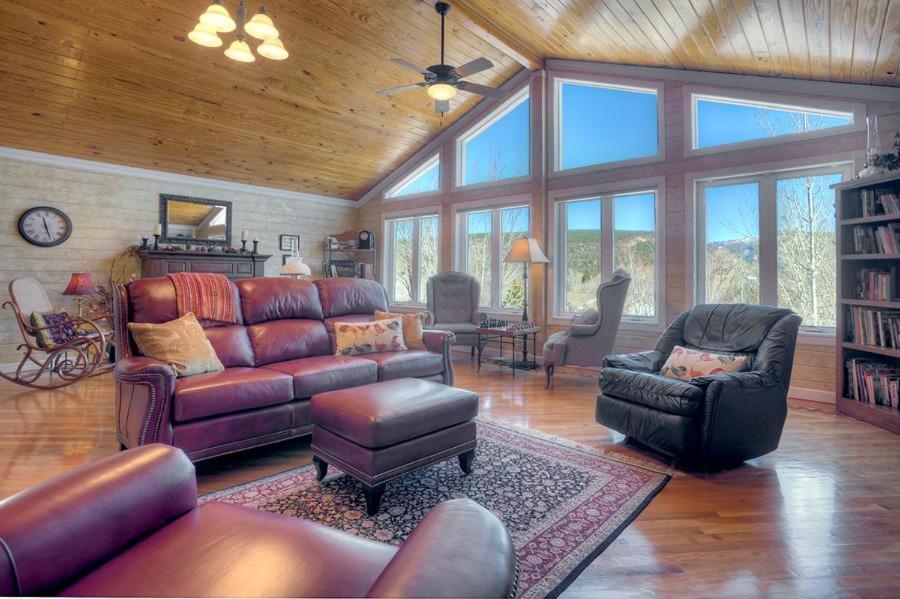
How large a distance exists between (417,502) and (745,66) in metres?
4.68

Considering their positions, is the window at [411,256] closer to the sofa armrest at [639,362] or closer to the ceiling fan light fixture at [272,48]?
the ceiling fan light fixture at [272,48]

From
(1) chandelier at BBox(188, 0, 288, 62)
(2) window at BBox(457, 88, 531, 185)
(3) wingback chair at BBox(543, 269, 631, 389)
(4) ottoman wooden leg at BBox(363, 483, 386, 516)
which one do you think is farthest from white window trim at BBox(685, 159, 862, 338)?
(1) chandelier at BBox(188, 0, 288, 62)

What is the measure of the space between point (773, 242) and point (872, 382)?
1.49 metres

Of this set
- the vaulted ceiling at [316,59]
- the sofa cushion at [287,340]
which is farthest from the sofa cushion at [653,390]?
the vaulted ceiling at [316,59]

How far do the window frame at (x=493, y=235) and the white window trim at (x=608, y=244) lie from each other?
1.04ft

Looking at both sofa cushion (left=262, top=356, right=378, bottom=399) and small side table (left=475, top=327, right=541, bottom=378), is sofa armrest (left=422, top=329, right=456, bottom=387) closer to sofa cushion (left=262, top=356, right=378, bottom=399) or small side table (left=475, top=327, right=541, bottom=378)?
sofa cushion (left=262, top=356, right=378, bottom=399)

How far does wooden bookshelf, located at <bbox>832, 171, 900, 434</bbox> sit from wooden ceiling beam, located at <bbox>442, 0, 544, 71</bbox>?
3.51 m

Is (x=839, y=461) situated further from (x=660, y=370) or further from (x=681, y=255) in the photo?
(x=681, y=255)

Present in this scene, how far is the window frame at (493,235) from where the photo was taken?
245 inches

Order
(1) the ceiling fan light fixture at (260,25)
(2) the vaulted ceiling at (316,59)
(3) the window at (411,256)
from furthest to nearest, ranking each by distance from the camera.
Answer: (3) the window at (411,256)
(2) the vaulted ceiling at (316,59)
(1) the ceiling fan light fixture at (260,25)

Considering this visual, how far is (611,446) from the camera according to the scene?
304 cm

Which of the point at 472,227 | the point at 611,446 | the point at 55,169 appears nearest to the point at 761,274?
the point at 611,446

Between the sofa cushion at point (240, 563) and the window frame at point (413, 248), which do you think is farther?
the window frame at point (413, 248)

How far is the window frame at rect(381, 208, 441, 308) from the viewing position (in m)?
7.35
